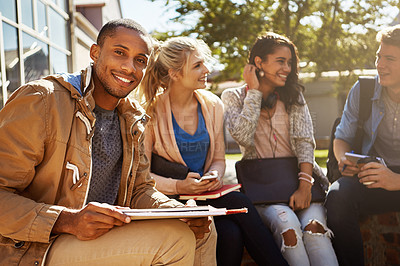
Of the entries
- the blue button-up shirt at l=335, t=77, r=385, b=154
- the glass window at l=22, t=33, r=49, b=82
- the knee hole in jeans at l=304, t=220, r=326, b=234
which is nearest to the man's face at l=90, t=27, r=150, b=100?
the knee hole in jeans at l=304, t=220, r=326, b=234

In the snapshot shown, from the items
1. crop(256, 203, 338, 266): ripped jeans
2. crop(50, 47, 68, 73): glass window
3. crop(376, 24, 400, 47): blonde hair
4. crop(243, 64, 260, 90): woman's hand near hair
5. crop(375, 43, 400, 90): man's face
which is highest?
crop(376, 24, 400, 47): blonde hair

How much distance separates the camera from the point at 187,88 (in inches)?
140

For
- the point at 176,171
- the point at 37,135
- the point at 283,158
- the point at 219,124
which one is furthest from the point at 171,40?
the point at 37,135

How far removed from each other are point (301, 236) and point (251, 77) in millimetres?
1500

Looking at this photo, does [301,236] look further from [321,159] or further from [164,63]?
[321,159]

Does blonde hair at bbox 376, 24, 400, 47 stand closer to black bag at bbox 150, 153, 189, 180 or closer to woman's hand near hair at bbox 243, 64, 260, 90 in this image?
woman's hand near hair at bbox 243, 64, 260, 90

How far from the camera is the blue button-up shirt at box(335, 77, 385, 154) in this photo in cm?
357

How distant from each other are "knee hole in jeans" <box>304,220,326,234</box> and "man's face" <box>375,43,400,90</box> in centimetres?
139

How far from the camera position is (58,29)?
1137 centimetres

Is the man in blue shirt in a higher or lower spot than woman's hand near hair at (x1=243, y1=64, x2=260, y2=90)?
lower

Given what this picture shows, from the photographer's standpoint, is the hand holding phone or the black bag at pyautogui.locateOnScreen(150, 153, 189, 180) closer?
the hand holding phone

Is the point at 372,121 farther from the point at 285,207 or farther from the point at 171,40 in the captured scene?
the point at 171,40

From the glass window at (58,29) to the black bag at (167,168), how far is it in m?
8.49

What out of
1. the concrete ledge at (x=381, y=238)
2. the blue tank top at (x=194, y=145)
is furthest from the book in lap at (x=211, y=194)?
the concrete ledge at (x=381, y=238)
